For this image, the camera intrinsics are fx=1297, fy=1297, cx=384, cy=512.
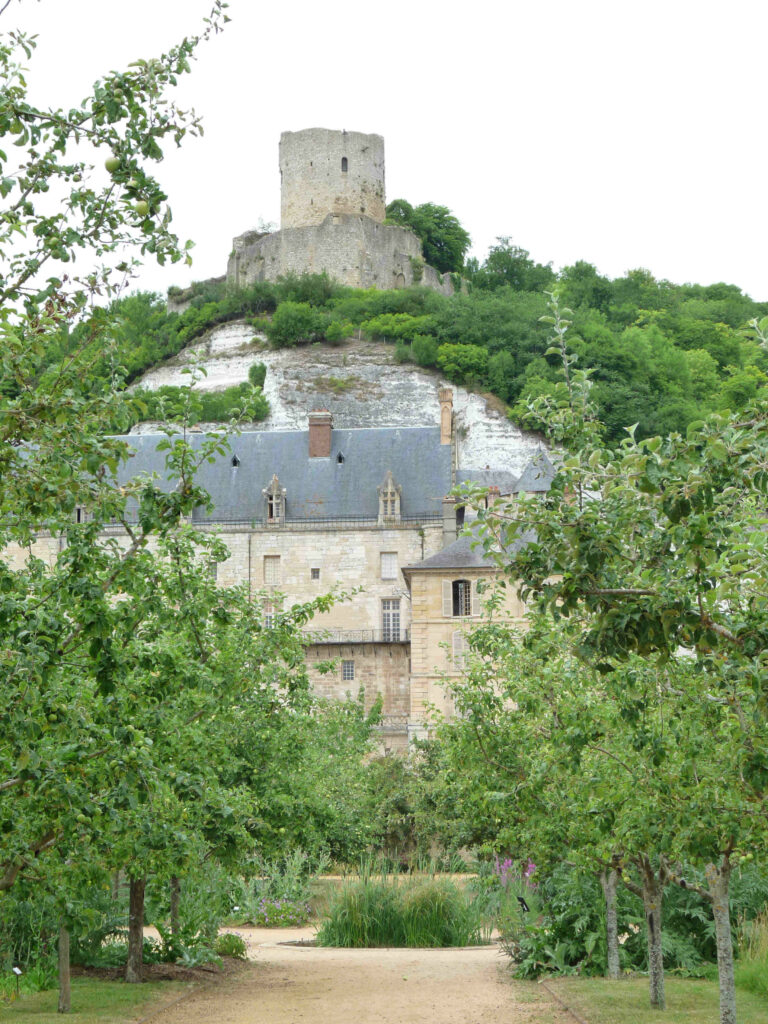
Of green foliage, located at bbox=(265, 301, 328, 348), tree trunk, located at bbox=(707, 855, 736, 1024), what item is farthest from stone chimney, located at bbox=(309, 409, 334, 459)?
tree trunk, located at bbox=(707, 855, 736, 1024)

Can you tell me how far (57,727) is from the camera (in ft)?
18.9

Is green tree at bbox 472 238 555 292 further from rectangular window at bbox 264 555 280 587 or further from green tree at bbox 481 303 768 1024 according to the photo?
green tree at bbox 481 303 768 1024

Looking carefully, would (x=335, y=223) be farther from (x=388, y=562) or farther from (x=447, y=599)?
(x=447, y=599)

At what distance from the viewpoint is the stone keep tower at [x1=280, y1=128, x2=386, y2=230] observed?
3305 inches

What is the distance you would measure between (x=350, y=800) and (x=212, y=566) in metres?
11.2

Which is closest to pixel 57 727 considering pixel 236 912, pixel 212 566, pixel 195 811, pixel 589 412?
pixel 589 412

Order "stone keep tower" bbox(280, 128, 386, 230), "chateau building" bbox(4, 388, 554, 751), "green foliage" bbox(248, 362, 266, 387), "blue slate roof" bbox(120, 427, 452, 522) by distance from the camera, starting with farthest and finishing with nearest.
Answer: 1. "stone keep tower" bbox(280, 128, 386, 230)
2. "green foliage" bbox(248, 362, 266, 387)
3. "blue slate roof" bbox(120, 427, 452, 522)
4. "chateau building" bbox(4, 388, 554, 751)

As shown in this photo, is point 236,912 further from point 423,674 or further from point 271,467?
point 271,467

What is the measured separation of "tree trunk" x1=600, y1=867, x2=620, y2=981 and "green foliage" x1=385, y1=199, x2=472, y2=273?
268ft

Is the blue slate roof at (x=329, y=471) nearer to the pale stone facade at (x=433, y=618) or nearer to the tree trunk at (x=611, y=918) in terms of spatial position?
the pale stone facade at (x=433, y=618)

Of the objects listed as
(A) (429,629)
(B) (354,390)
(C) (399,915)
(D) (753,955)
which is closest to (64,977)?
(C) (399,915)

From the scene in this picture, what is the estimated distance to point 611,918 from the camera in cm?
1364

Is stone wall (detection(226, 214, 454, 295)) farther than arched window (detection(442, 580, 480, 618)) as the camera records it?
Yes

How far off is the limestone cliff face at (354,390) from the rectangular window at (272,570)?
45.4 feet
